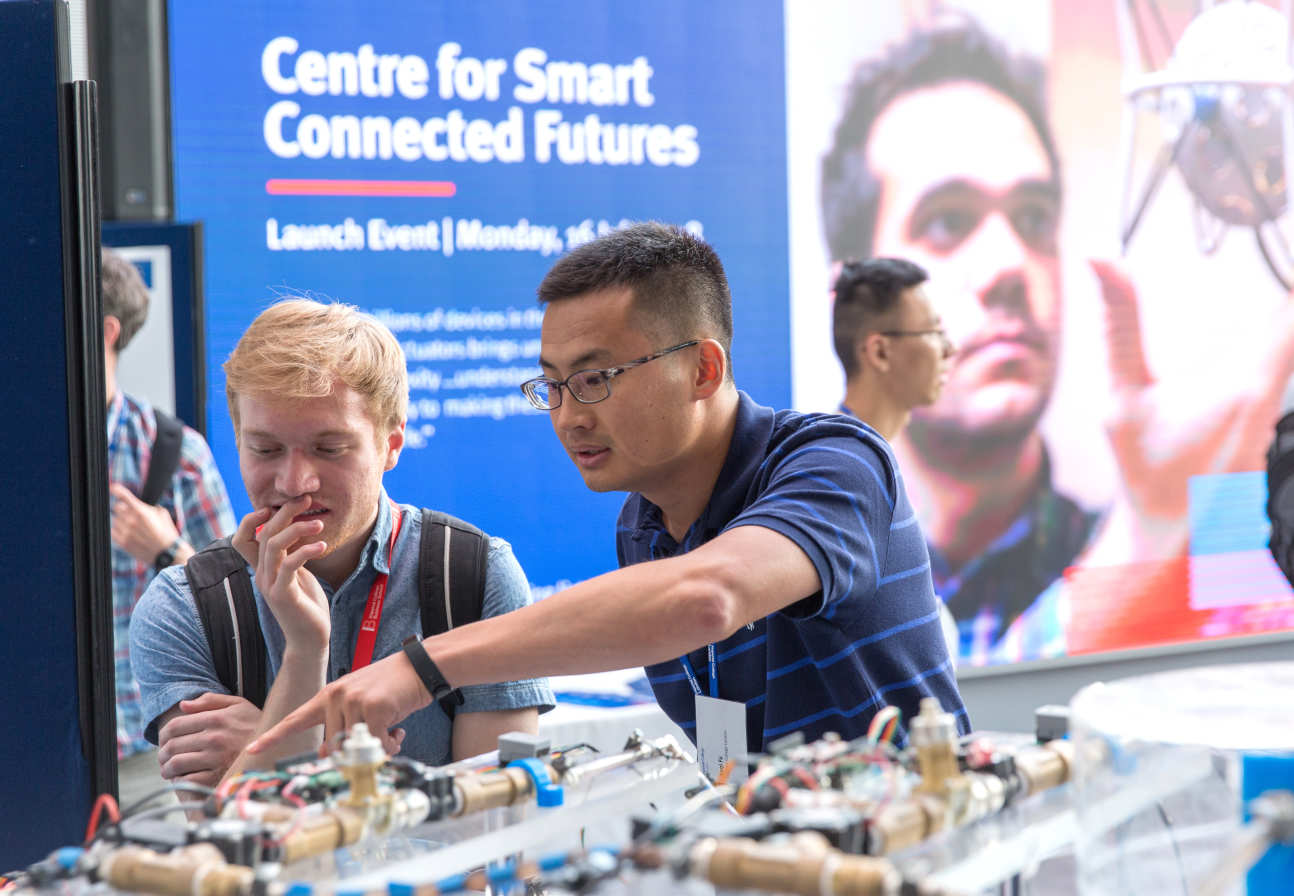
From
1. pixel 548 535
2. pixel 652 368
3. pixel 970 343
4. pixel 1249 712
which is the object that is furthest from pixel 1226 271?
pixel 1249 712

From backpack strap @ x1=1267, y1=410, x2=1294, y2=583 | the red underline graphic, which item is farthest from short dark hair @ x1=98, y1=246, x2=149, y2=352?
backpack strap @ x1=1267, y1=410, x2=1294, y2=583

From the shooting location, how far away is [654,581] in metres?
1.43

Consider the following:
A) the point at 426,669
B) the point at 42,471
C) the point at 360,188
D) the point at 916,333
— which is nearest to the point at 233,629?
the point at 42,471

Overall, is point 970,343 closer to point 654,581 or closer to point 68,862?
point 654,581

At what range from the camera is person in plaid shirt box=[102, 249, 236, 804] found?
316cm

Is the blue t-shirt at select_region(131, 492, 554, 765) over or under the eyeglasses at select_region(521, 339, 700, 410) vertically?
under

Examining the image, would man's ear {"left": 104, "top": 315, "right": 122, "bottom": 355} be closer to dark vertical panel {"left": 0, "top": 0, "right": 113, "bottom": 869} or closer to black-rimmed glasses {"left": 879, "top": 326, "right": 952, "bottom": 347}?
dark vertical panel {"left": 0, "top": 0, "right": 113, "bottom": 869}

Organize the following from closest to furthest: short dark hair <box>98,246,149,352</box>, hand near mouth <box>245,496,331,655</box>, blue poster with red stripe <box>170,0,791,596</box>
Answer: hand near mouth <box>245,496,331,655</box>
short dark hair <box>98,246,149,352</box>
blue poster with red stripe <box>170,0,791,596</box>

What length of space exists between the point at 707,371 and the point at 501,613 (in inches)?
17.6

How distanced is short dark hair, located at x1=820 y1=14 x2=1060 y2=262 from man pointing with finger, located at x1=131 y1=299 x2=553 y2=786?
258 centimetres

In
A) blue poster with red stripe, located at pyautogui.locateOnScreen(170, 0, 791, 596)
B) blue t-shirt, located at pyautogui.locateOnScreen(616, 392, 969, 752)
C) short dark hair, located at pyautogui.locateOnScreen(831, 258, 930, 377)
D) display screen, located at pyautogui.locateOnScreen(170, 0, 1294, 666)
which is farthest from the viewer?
short dark hair, located at pyautogui.locateOnScreen(831, 258, 930, 377)

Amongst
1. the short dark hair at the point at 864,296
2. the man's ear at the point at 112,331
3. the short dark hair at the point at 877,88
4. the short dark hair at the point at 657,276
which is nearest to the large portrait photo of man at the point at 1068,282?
the short dark hair at the point at 877,88

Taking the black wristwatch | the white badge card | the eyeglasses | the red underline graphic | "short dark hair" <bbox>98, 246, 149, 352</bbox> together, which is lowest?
the white badge card

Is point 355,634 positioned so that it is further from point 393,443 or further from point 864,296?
point 864,296
